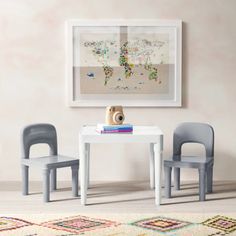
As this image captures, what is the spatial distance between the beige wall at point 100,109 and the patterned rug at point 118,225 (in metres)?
1.50

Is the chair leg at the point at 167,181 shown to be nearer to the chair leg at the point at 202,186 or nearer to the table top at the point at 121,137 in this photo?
the chair leg at the point at 202,186

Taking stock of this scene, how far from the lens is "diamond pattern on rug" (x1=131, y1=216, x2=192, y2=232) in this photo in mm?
4135

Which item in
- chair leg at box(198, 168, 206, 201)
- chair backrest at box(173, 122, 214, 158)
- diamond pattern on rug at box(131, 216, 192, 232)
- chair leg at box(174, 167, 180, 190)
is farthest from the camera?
chair leg at box(174, 167, 180, 190)

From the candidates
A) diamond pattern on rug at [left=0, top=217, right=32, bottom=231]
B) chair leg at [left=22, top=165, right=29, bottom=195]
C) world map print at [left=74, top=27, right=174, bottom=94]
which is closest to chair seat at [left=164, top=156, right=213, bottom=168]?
world map print at [left=74, top=27, right=174, bottom=94]

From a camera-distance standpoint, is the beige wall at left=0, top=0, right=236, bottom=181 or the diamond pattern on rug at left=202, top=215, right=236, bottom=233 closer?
the diamond pattern on rug at left=202, top=215, right=236, bottom=233

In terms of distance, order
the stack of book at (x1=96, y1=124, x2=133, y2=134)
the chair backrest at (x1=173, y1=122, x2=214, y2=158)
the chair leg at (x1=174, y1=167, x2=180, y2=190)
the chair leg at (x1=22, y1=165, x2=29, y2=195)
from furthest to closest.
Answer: the chair leg at (x1=174, y1=167, x2=180, y2=190)
the chair backrest at (x1=173, y1=122, x2=214, y2=158)
the chair leg at (x1=22, y1=165, x2=29, y2=195)
the stack of book at (x1=96, y1=124, x2=133, y2=134)

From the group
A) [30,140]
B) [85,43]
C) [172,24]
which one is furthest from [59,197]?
[172,24]

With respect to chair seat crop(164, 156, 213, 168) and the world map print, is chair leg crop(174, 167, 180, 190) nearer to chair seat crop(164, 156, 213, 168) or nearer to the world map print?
chair seat crop(164, 156, 213, 168)

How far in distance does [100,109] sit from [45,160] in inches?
38.1

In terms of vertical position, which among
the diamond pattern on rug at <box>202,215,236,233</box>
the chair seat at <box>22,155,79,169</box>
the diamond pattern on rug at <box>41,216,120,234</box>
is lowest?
the diamond pattern on rug at <box>41,216,120,234</box>

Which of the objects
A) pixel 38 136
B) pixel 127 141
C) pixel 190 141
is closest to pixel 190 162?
pixel 190 141

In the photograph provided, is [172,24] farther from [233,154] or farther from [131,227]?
[131,227]

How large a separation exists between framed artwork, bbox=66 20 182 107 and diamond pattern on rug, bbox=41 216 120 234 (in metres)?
1.72

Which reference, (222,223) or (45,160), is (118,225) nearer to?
(222,223)
